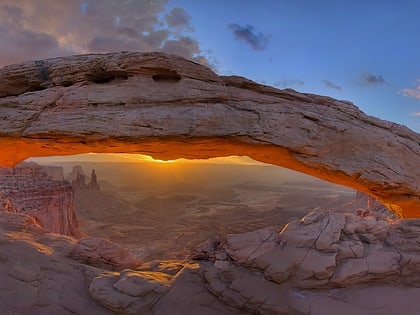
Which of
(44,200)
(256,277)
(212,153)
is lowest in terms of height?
(256,277)

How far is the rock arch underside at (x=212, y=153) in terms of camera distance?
7.24 meters

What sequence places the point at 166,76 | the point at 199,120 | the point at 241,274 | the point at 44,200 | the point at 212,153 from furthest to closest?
the point at 44,200
the point at 212,153
the point at 166,76
the point at 199,120
the point at 241,274

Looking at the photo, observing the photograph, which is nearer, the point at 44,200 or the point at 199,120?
the point at 199,120

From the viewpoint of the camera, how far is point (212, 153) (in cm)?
1005

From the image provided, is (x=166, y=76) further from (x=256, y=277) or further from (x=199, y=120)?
(x=256, y=277)

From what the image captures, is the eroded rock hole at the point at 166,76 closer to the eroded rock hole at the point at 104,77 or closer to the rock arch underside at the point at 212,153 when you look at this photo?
the rock arch underside at the point at 212,153

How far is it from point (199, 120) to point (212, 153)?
196 cm

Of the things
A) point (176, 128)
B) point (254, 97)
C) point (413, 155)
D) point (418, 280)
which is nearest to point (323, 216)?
point (418, 280)

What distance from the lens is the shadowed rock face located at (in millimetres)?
8414

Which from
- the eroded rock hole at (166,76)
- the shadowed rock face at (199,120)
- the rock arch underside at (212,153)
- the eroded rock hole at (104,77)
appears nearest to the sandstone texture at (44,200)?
the rock arch underside at (212,153)

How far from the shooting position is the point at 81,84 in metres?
8.91

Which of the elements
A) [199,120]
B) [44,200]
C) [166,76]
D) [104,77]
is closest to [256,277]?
[199,120]

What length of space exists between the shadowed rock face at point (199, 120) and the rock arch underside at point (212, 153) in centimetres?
4

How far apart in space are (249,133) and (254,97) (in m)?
1.22
